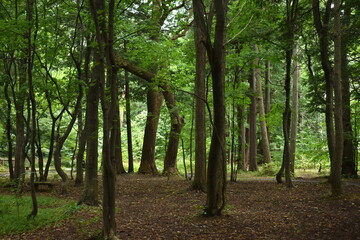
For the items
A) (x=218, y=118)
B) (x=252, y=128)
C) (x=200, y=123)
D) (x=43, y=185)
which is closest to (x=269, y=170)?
(x=252, y=128)

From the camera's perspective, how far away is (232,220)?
6.12 metres

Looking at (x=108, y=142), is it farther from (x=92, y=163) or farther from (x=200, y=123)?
(x=200, y=123)

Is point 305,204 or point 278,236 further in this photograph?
point 305,204

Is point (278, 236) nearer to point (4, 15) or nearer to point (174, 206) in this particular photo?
point (174, 206)

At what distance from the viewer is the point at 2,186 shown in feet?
41.2

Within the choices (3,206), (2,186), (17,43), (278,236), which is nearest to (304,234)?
(278,236)

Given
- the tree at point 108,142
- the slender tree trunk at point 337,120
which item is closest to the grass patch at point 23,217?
the tree at point 108,142

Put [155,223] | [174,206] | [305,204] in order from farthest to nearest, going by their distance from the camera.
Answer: [174,206], [305,204], [155,223]

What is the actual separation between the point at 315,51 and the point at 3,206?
11.4 m

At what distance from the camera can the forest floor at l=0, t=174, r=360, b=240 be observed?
17.3 ft

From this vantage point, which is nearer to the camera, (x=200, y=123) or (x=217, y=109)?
(x=217, y=109)

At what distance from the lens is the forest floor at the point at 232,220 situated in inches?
208

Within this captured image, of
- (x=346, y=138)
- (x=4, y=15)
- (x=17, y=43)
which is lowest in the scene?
(x=346, y=138)

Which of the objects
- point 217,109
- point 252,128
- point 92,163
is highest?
point 252,128
